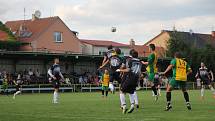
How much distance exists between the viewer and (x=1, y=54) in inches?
1934

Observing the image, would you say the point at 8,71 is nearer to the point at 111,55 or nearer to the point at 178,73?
the point at 111,55

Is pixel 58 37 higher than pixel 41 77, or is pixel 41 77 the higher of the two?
pixel 58 37

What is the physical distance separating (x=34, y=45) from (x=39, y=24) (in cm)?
639

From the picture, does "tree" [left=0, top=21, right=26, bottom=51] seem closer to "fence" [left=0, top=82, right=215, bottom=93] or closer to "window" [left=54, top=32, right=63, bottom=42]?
"window" [left=54, top=32, right=63, bottom=42]

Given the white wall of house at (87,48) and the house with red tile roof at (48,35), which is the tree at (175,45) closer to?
the white wall of house at (87,48)

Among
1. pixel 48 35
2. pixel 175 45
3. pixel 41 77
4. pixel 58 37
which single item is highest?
pixel 48 35

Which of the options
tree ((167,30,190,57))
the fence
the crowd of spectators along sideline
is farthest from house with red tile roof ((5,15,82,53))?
the fence

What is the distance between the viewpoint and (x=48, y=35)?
7875 centimetres

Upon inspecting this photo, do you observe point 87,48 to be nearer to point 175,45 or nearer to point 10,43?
point 175,45

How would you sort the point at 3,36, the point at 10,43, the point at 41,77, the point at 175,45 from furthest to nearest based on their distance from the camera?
the point at 175,45 < the point at 3,36 < the point at 10,43 < the point at 41,77

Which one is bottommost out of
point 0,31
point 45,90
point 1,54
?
point 45,90

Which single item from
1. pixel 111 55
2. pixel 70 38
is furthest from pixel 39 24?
pixel 111 55

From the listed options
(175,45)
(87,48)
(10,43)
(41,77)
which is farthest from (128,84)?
(87,48)

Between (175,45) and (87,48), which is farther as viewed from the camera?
(87,48)
